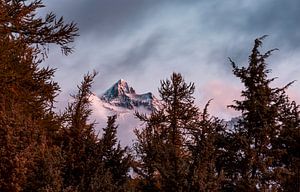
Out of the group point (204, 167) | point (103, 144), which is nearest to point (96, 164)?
point (103, 144)

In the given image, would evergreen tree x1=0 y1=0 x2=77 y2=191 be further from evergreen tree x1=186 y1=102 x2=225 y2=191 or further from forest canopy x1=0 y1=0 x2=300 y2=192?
evergreen tree x1=186 y1=102 x2=225 y2=191

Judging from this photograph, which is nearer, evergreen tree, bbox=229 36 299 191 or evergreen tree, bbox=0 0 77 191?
evergreen tree, bbox=0 0 77 191

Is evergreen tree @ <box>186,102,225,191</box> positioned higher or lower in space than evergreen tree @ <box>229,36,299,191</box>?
lower

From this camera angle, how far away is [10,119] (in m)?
11.3

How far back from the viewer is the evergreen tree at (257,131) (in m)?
17.7

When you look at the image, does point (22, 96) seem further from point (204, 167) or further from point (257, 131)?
point (257, 131)

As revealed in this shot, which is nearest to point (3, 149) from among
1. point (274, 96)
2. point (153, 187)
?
point (153, 187)

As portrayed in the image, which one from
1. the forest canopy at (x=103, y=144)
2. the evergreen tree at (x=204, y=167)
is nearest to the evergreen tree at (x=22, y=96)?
the forest canopy at (x=103, y=144)

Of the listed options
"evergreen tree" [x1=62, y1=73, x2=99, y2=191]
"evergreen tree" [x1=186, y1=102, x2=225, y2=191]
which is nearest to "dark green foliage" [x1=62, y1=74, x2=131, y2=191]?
"evergreen tree" [x1=62, y1=73, x2=99, y2=191]

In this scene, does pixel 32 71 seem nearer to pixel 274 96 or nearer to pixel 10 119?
pixel 10 119

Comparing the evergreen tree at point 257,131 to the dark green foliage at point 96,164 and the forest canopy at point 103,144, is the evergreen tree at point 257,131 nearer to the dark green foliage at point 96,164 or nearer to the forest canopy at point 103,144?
the forest canopy at point 103,144

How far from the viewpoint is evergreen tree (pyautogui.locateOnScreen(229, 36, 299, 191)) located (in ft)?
58.0

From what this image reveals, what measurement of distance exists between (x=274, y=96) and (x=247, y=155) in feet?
9.94

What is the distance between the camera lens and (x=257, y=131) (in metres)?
18.5
